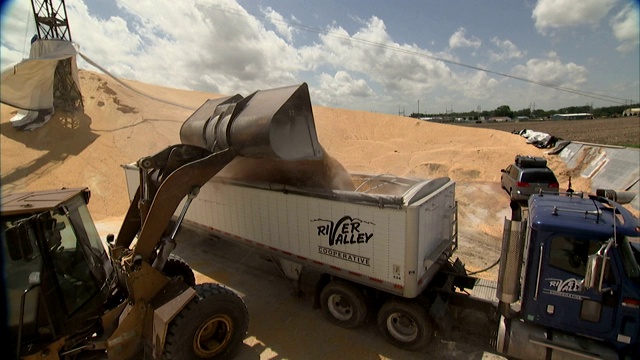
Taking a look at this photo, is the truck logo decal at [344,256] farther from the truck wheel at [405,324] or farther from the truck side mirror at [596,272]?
the truck side mirror at [596,272]

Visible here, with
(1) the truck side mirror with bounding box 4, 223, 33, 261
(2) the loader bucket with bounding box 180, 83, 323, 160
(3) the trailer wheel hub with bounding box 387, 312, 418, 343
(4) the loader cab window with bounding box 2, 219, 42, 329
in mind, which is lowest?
(3) the trailer wheel hub with bounding box 387, 312, 418, 343

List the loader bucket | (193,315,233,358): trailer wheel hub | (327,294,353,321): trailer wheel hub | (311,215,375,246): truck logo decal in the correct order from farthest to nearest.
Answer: (327,294,353,321): trailer wheel hub < (311,215,375,246): truck logo decal < the loader bucket < (193,315,233,358): trailer wheel hub

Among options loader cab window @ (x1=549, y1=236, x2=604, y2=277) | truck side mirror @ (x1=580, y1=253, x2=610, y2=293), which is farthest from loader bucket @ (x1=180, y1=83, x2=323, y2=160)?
truck side mirror @ (x1=580, y1=253, x2=610, y2=293)

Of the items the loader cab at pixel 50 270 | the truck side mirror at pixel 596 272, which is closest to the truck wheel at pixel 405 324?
the truck side mirror at pixel 596 272

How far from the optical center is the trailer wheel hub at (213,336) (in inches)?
190

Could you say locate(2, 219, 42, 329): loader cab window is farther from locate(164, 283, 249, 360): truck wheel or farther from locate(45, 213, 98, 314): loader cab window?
locate(164, 283, 249, 360): truck wheel

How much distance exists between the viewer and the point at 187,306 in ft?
15.4

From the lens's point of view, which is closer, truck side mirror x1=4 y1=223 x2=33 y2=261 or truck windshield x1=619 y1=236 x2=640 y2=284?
truck side mirror x1=4 y1=223 x2=33 y2=261

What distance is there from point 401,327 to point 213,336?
3245mm

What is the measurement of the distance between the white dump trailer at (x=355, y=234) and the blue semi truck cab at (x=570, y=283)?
129 centimetres

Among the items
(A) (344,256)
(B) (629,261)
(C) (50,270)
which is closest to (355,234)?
(A) (344,256)

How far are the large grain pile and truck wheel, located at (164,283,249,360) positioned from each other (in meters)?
2.88

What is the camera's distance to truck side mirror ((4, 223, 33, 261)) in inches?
133

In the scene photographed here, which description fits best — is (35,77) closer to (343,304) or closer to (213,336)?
(213,336)
